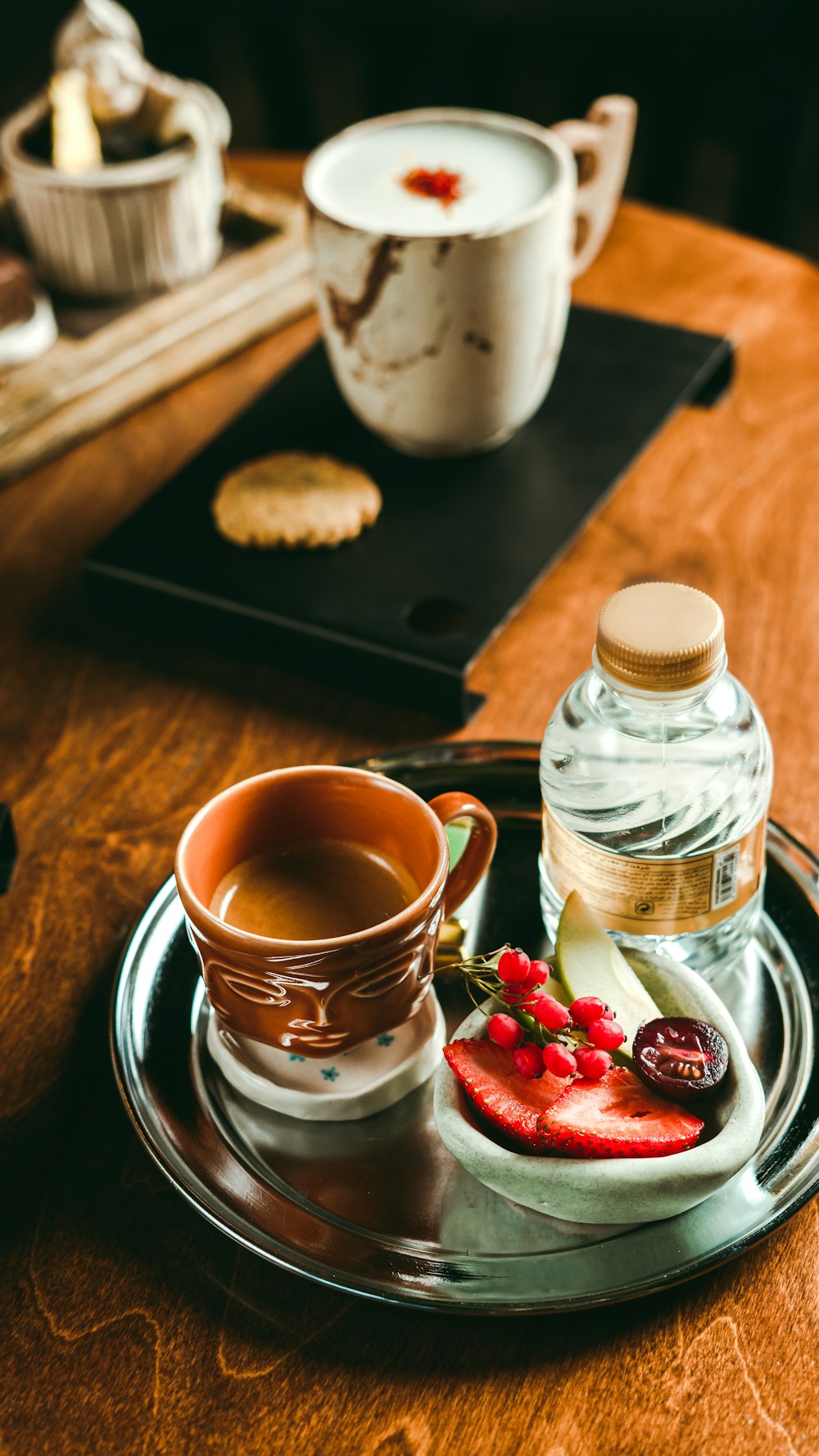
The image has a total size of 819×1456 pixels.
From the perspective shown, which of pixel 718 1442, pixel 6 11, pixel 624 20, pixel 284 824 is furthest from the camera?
pixel 6 11

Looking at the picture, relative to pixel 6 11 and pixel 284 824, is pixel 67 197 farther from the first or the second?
pixel 6 11

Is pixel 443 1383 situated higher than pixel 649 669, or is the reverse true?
pixel 649 669

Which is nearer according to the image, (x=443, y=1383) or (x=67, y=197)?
(x=443, y=1383)

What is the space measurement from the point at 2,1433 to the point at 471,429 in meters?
0.57

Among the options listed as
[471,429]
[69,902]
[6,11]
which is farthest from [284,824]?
[6,11]

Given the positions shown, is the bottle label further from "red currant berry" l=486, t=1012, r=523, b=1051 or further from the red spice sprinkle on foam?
the red spice sprinkle on foam

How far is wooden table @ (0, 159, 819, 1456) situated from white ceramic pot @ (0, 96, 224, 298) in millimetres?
95

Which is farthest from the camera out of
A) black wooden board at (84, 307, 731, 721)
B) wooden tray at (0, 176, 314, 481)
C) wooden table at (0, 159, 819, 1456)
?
wooden tray at (0, 176, 314, 481)

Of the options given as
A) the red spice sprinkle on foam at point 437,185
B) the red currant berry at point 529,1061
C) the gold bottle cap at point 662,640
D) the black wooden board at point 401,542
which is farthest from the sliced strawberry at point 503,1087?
the red spice sprinkle on foam at point 437,185

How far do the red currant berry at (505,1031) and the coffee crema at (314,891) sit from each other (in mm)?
55

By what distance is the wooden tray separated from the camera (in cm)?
86

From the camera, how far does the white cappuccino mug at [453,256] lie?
2.24ft

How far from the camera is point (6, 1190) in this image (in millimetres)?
450

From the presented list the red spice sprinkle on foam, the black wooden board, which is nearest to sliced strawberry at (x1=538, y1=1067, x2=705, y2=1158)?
the black wooden board
